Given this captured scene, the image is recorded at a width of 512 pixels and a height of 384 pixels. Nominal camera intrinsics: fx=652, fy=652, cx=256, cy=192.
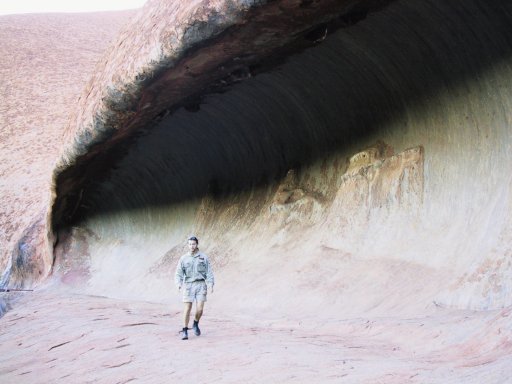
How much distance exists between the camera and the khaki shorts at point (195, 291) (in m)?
5.89

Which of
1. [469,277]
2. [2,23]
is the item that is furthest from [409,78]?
[2,23]

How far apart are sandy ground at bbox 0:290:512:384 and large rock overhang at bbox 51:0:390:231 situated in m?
3.16

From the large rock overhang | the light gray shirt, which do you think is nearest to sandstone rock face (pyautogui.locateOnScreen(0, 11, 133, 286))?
the large rock overhang

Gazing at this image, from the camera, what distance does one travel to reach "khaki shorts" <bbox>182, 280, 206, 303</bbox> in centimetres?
589

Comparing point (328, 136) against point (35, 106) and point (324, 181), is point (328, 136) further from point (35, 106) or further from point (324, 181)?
point (35, 106)

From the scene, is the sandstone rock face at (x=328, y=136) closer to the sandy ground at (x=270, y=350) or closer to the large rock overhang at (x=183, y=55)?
the large rock overhang at (x=183, y=55)

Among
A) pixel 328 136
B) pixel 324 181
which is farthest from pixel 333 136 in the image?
pixel 324 181

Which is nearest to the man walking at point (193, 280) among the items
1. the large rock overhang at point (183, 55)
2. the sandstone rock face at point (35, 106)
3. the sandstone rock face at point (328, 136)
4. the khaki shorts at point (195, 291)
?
the khaki shorts at point (195, 291)

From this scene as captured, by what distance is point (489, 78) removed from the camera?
6.51m

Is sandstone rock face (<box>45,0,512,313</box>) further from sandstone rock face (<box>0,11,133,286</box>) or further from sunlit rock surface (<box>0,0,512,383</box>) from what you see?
sandstone rock face (<box>0,11,133,286</box>)

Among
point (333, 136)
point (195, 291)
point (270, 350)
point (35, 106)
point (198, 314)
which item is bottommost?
point (270, 350)

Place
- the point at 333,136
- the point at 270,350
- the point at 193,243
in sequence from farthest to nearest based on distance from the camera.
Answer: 1. the point at 333,136
2. the point at 193,243
3. the point at 270,350

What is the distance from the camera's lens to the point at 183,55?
7.84 meters

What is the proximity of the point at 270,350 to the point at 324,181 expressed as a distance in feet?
15.9
